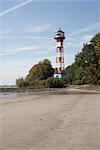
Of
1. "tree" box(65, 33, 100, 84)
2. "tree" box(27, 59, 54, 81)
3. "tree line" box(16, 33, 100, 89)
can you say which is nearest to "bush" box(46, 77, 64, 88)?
"tree line" box(16, 33, 100, 89)

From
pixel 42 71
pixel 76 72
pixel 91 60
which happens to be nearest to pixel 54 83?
pixel 76 72

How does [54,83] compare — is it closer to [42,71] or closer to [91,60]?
[42,71]

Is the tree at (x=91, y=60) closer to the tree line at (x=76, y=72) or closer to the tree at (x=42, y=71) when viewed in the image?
the tree line at (x=76, y=72)

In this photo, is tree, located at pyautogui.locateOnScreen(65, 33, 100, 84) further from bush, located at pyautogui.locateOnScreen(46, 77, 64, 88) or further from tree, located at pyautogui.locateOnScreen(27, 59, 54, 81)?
tree, located at pyautogui.locateOnScreen(27, 59, 54, 81)

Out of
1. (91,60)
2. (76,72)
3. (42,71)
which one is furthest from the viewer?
(42,71)

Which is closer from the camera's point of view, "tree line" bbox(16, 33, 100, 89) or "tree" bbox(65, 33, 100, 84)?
"tree" bbox(65, 33, 100, 84)

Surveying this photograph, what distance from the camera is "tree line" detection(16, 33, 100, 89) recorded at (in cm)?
7388

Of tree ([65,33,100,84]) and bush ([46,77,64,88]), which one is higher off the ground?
tree ([65,33,100,84])

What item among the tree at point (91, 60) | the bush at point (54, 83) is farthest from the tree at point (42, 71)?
the tree at point (91, 60)

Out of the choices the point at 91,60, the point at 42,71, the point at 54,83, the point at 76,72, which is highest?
the point at 91,60

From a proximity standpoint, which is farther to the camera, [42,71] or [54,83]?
[42,71]

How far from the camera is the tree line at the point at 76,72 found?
2908 inches

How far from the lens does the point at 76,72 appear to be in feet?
300

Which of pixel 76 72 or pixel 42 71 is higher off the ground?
pixel 42 71
